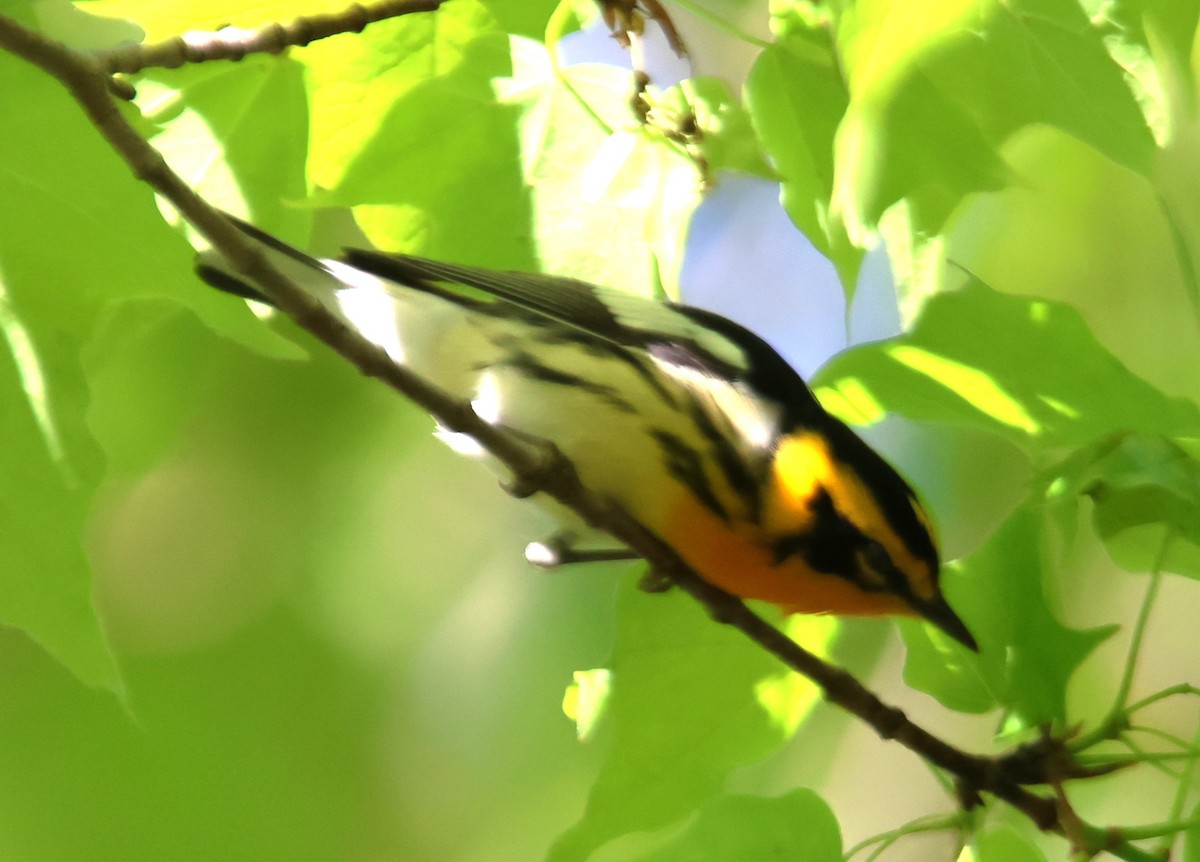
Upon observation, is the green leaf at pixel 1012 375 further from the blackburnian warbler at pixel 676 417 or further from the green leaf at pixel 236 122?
the green leaf at pixel 236 122

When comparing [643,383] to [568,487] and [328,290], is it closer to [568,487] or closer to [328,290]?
[568,487]

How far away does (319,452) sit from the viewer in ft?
9.89

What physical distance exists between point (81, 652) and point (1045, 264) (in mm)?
2344

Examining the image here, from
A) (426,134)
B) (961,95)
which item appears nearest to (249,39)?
(426,134)

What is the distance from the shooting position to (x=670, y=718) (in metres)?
1.02

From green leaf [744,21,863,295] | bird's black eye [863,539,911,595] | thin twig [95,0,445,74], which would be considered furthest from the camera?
bird's black eye [863,539,911,595]

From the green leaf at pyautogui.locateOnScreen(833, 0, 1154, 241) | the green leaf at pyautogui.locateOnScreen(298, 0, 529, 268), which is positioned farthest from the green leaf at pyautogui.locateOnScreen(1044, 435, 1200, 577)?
the green leaf at pyautogui.locateOnScreen(298, 0, 529, 268)

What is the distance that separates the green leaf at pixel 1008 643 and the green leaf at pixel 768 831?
18 cm

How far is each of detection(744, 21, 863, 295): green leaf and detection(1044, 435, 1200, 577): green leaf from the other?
0.98 ft

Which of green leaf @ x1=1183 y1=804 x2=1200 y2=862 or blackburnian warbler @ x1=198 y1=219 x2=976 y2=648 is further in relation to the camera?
blackburnian warbler @ x1=198 y1=219 x2=976 y2=648

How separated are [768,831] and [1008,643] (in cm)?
27

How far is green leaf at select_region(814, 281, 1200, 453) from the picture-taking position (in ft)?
3.17

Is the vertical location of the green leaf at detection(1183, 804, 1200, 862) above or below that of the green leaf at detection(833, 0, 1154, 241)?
below

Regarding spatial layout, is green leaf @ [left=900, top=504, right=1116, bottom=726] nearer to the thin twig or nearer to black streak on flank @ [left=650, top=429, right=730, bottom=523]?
black streak on flank @ [left=650, top=429, right=730, bottom=523]
